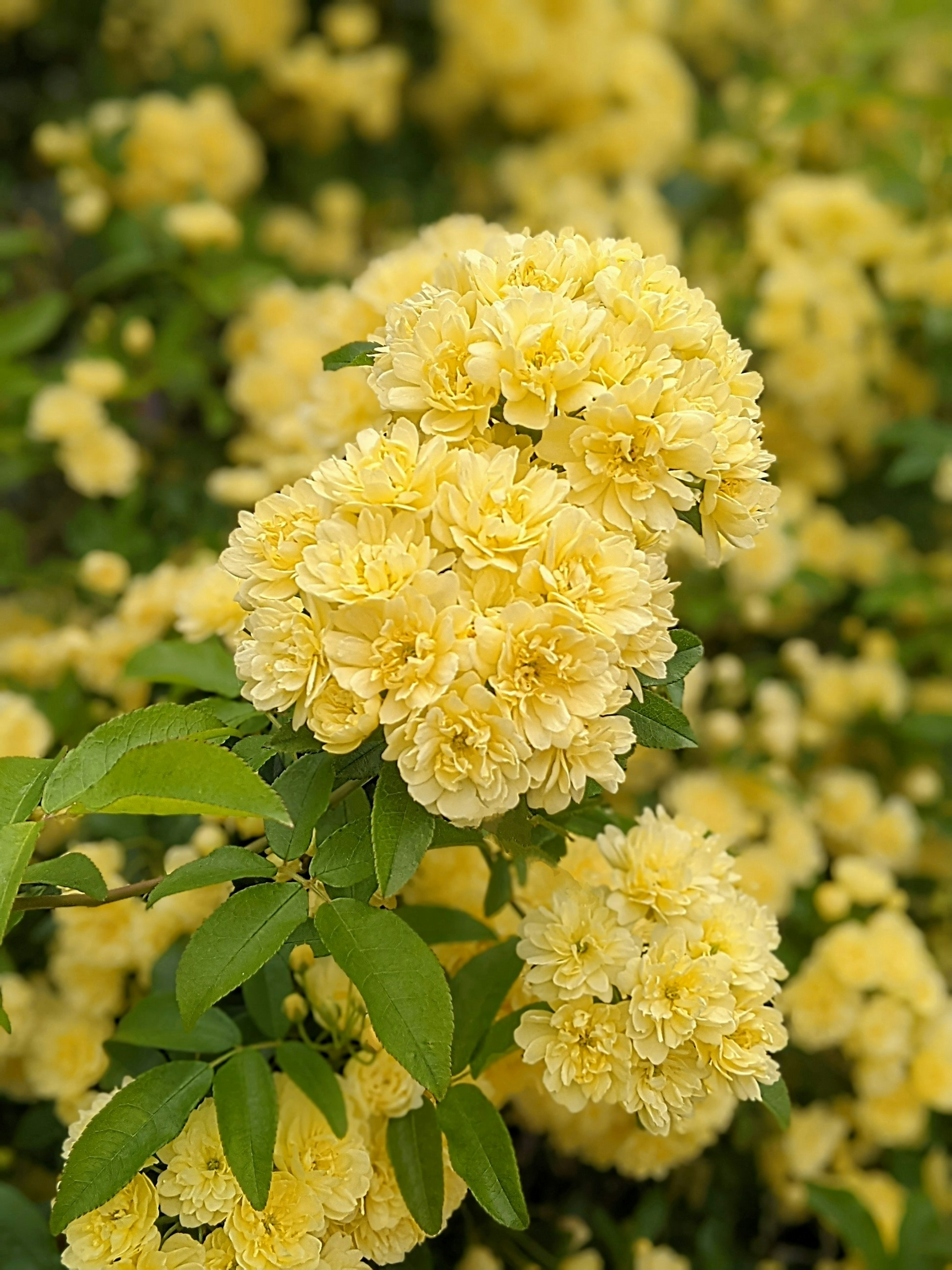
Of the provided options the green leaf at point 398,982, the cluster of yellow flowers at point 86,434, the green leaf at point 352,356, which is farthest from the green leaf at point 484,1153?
the cluster of yellow flowers at point 86,434

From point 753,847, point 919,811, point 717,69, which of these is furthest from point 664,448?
point 717,69

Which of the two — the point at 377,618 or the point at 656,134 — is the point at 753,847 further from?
the point at 656,134

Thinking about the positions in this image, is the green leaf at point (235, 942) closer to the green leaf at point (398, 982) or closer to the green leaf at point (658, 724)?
the green leaf at point (398, 982)

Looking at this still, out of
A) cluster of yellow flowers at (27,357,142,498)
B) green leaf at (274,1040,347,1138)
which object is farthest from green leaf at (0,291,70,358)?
green leaf at (274,1040,347,1138)

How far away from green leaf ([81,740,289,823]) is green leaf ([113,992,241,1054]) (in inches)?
7.6

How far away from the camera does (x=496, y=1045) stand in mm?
767

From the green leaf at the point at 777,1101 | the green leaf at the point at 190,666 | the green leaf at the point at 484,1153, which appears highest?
the green leaf at the point at 190,666

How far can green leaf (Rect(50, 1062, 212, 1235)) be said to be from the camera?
0.65m

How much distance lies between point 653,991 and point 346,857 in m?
0.20

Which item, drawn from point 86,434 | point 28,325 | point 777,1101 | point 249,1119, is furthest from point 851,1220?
point 28,325

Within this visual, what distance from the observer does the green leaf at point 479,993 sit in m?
0.76

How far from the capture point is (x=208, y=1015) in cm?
79

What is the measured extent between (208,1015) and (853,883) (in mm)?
678

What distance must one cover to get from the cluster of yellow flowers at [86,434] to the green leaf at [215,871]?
0.76 metres
